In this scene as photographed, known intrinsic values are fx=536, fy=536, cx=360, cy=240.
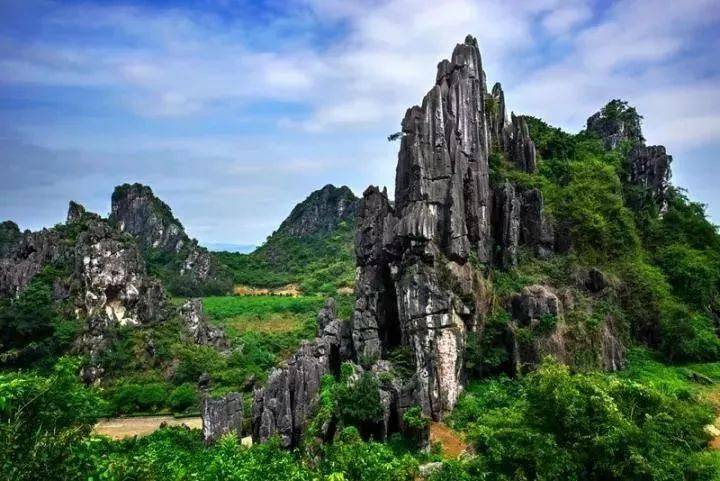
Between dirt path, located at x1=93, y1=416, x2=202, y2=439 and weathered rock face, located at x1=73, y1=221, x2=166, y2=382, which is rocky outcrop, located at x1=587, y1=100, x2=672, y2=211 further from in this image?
weathered rock face, located at x1=73, y1=221, x2=166, y2=382

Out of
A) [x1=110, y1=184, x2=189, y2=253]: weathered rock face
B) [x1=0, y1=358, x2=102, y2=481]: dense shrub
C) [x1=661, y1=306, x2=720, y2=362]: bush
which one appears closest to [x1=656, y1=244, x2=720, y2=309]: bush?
[x1=661, y1=306, x2=720, y2=362]: bush

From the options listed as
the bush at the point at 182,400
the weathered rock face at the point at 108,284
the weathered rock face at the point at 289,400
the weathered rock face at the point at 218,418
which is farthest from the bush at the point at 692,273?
the weathered rock face at the point at 108,284

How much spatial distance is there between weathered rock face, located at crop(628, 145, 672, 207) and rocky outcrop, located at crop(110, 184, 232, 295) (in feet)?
215

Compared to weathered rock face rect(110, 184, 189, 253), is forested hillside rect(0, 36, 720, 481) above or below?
below

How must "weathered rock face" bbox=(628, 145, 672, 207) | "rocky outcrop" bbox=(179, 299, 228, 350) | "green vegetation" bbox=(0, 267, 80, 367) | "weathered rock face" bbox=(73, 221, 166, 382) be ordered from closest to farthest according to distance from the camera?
"green vegetation" bbox=(0, 267, 80, 367)
"weathered rock face" bbox=(628, 145, 672, 207)
"weathered rock face" bbox=(73, 221, 166, 382)
"rocky outcrop" bbox=(179, 299, 228, 350)

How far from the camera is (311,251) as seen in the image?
101 m

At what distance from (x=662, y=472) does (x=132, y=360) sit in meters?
37.7

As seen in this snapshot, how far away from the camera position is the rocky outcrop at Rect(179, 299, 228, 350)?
151ft

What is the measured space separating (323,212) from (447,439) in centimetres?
9281

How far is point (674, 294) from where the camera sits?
33.6m

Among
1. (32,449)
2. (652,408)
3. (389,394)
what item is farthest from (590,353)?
(32,449)

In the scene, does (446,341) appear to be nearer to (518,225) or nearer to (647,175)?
(518,225)

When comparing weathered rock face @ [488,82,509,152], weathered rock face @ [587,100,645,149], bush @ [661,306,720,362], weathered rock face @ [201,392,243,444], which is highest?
weathered rock face @ [587,100,645,149]

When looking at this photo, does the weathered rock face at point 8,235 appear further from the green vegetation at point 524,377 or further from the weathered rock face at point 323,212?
the weathered rock face at point 323,212
